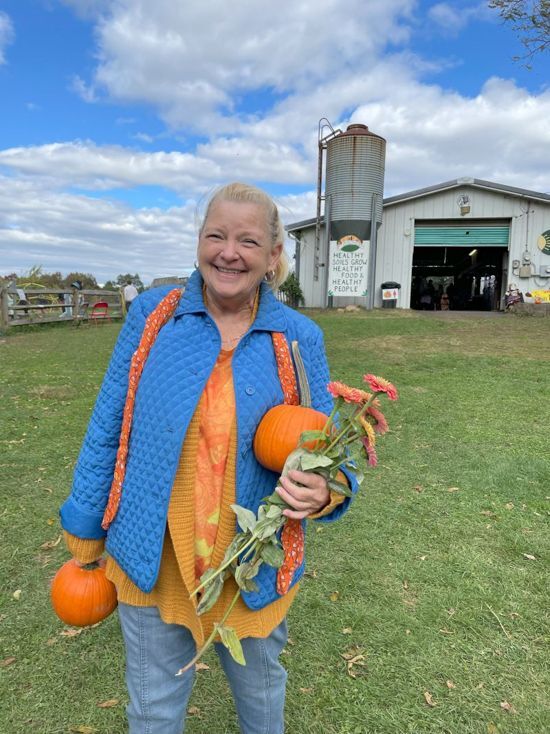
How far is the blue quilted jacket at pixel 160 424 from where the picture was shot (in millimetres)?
1444

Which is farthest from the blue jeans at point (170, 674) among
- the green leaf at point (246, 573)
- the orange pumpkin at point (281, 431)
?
the orange pumpkin at point (281, 431)

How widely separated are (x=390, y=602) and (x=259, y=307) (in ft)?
7.04

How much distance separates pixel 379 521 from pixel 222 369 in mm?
2735

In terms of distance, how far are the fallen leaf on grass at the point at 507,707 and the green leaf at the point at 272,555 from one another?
65.2 inches

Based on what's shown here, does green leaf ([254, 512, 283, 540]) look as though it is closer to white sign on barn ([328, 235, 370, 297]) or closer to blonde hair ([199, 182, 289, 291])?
blonde hair ([199, 182, 289, 291])

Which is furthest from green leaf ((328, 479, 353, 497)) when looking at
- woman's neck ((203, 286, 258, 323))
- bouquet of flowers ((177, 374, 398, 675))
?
woman's neck ((203, 286, 258, 323))

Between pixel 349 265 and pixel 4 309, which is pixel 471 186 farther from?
pixel 4 309

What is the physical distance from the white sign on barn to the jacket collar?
58.4 ft

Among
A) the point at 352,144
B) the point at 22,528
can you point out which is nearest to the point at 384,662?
the point at 22,528

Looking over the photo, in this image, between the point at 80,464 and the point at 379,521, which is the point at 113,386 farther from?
the point at 379,521

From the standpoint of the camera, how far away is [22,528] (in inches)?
145

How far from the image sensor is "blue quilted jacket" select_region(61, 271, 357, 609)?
1.44m

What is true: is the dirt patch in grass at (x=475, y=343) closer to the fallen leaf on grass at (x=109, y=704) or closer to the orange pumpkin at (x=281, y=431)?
the fallen leaf on grass at (x=109, y=704)

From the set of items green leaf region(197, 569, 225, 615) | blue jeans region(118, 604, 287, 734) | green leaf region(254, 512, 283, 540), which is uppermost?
green leaf region(254, 512, 283, 540)
